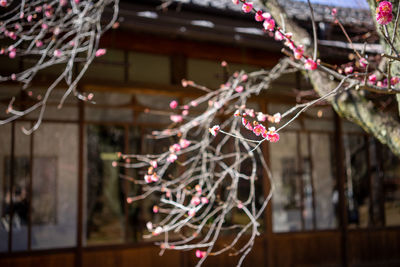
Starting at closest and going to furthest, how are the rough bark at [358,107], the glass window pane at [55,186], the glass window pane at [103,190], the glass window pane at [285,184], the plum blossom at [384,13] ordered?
1. the plum blossom at [384,13]
2. the rough bark at [358,107]
3. the glass window pane at [55,186]
4. the glass window pane at [103,190]
5. the glass window pane at [285,184]

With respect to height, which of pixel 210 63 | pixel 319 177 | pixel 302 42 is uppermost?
pixel 210 63

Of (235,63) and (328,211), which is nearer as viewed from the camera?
(235,63)

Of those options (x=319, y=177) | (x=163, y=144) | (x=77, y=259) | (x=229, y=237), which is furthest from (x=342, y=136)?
(x=77, y=259)

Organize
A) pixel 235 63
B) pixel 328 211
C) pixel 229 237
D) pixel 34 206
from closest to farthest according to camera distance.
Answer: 1. pixel 34 206
2. pixel 229 237
3. pixel 235 63
4. pixel 328 211

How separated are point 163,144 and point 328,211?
9.92 feet

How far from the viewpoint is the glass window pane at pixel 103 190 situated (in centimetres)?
521

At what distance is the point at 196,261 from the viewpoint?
557 cm

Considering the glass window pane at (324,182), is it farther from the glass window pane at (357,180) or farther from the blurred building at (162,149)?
the glass window pane at (357,180)

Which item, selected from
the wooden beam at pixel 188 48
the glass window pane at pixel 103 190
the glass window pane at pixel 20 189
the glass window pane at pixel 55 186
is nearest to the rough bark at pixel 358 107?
the wooden beam at pixel 188 48

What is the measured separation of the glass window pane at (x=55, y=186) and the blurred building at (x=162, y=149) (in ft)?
0.04

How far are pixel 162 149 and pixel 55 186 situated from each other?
1411 millimetres

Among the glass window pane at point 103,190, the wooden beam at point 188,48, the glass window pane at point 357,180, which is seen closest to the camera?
the glass window pane at point 103,190

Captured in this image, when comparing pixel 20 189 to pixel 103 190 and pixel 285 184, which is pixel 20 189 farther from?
pixel 285 184

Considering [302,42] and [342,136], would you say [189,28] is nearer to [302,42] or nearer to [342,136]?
[302,42]
